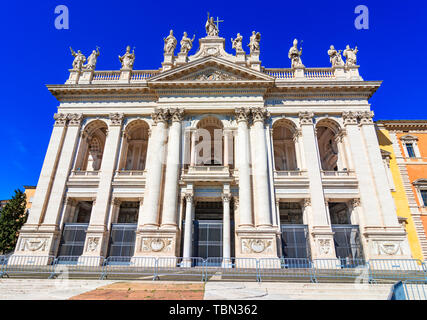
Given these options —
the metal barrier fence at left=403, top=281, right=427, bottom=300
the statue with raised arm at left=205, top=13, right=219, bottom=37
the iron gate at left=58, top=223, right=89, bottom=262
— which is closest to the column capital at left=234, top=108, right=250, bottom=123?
the statue with raised arm at left=205, top=13, right=219, bottom=37

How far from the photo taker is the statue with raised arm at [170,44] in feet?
89.0

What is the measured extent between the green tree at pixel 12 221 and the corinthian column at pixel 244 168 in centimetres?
2449

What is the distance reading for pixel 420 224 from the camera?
23969mm

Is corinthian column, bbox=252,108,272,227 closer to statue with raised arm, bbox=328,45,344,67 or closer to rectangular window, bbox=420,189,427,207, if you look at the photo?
statue with raised arm, bbox=328,45,344,67

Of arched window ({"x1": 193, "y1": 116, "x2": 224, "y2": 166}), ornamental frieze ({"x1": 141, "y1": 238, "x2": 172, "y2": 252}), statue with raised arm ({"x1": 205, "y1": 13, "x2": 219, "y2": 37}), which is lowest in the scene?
ornamental frieze ({"x1": 141, "y1": 238, "x2": 172, "y2": 252})

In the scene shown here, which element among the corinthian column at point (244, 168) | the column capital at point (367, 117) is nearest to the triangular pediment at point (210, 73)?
the corinthian column at point (244, 168)

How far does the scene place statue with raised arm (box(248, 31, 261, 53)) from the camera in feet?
88.3

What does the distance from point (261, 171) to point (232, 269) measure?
9.14 m

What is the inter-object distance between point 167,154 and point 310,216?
1298 centimetres

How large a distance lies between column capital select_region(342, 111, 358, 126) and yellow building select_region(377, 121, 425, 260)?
249 inches

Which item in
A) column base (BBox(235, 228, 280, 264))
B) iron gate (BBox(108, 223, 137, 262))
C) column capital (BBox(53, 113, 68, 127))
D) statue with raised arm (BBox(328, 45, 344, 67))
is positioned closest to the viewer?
column base (BBox(235, 228, 280, 264))

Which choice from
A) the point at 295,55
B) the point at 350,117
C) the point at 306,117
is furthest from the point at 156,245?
the point at 295,55
